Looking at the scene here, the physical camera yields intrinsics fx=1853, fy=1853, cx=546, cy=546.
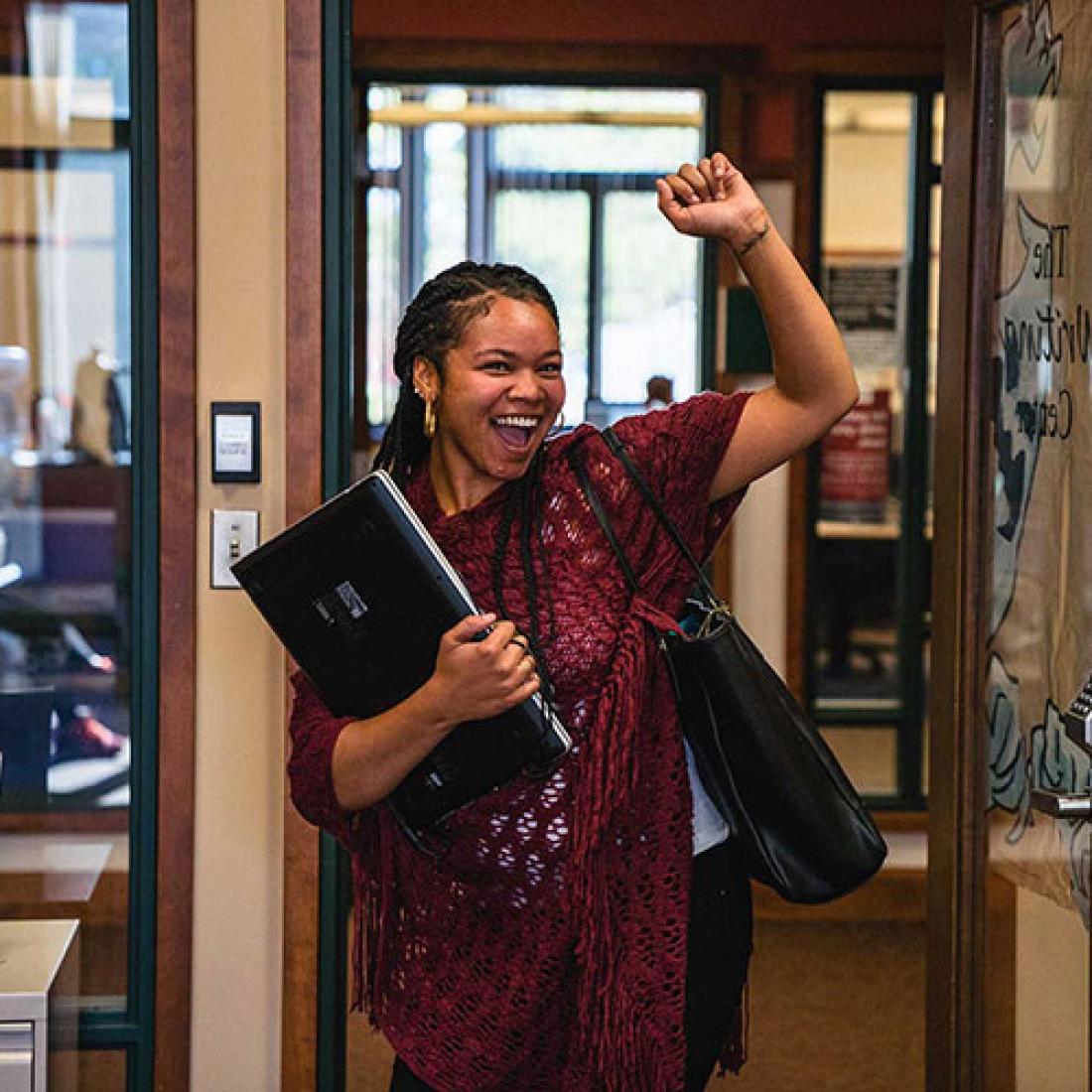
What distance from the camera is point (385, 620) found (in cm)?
200

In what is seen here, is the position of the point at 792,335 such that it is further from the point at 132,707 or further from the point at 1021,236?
the point at 132,707

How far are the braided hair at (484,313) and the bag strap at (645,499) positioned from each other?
51mm

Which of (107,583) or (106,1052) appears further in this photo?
(107,583)

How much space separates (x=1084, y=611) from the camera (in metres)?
2.54

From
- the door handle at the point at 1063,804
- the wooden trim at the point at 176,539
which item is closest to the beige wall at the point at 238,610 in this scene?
the wooden trim at the point at 176,539

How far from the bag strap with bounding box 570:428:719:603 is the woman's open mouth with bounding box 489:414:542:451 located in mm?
103

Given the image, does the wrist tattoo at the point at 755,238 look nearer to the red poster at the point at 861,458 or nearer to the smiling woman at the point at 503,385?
the smiling woman at the point at 503,385

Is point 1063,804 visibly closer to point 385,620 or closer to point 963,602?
point 385,620

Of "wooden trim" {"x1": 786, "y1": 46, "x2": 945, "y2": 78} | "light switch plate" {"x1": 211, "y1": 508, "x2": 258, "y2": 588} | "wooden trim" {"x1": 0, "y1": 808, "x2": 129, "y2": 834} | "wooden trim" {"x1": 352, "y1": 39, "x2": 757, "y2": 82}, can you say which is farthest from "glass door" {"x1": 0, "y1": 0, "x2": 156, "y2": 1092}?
"wooden trim" {"x1": 786, "y1": 46, "x2": 945, "y2": 78}

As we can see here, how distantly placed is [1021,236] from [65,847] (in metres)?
1.78

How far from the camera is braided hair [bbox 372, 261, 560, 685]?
2.06 meters

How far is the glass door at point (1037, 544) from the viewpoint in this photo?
2.56 meters

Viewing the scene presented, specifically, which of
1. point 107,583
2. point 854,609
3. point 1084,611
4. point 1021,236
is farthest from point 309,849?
point 854,609

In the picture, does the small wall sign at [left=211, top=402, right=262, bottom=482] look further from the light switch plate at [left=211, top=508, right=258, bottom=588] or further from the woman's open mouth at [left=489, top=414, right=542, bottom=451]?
the woman's open mouth at [left=489, top=414, right=542, bottom=451]
